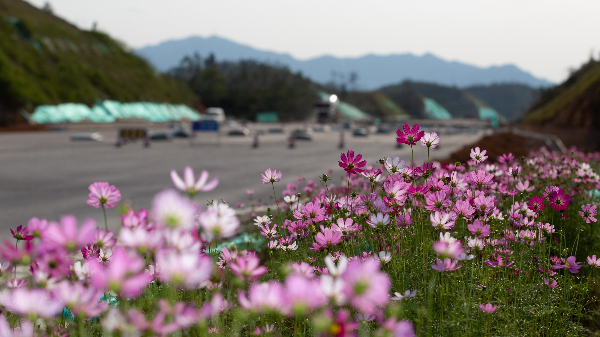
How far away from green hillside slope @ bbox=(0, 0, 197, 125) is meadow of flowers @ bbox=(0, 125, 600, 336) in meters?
46.1

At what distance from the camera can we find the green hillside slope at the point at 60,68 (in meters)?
44.8

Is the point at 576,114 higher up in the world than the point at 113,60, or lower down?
lower down

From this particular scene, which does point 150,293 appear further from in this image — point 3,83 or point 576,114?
point 3,83

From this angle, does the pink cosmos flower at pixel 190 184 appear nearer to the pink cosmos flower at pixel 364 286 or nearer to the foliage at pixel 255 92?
the pink cosmos flower at pixel 364 286

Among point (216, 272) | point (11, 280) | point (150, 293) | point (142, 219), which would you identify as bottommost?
point (150, 293)

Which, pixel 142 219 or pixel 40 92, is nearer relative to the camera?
pixel 142 219

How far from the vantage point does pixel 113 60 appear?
75062mm

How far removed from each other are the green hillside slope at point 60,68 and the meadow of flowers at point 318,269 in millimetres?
46133

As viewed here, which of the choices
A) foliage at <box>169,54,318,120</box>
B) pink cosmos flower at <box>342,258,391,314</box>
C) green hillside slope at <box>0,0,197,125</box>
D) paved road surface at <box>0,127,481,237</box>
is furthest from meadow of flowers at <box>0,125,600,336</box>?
foliage at <box>169,54,318,120</box>

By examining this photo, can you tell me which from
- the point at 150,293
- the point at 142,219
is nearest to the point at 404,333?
the point at 142,219

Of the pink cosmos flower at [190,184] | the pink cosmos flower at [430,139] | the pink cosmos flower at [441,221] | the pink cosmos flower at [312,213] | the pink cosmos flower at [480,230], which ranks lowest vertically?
the pink cosmos flower at [480,230]

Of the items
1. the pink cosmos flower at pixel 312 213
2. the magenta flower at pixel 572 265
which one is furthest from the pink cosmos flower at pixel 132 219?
the magenta flower at pixel 572 265

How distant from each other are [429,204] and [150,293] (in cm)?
187

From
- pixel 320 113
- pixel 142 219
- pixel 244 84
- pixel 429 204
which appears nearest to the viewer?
pixel 142 219
